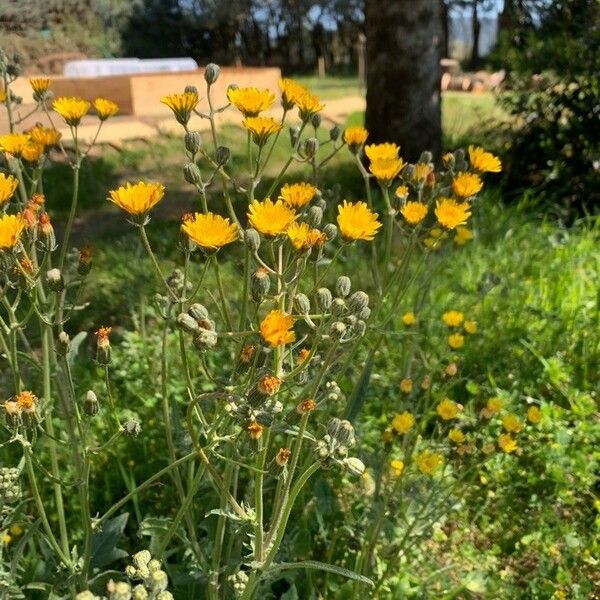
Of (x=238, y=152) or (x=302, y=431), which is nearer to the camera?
(x=302, y=431)

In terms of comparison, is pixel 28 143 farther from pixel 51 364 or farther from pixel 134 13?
pixel 134 13

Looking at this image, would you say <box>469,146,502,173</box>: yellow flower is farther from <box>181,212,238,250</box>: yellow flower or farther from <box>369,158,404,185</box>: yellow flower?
<box>181,212,238,250</box>: yellow flower

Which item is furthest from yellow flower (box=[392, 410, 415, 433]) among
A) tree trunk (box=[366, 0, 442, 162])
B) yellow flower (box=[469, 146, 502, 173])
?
tree trunk (box=[366, 0, 442, 162])

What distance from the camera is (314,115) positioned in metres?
1.47

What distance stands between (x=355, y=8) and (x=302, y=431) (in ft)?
63.3

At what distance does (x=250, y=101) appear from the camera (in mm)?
1300

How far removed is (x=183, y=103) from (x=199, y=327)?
51 centimetres

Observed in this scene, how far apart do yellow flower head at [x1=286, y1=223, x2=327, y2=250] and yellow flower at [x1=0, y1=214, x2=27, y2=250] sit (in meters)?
0.40

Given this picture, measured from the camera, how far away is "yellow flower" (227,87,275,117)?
129 centimetres

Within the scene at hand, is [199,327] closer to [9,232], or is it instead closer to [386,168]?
[9,232]

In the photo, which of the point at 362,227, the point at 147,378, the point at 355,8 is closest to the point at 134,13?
the point at 355,8

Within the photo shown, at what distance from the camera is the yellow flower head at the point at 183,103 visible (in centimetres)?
130

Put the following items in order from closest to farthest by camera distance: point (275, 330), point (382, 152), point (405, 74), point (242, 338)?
point (275, 330)
point (242, 338)
point (382, 152)
point (405, 74)

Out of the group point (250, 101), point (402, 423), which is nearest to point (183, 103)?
point (250, 101)
